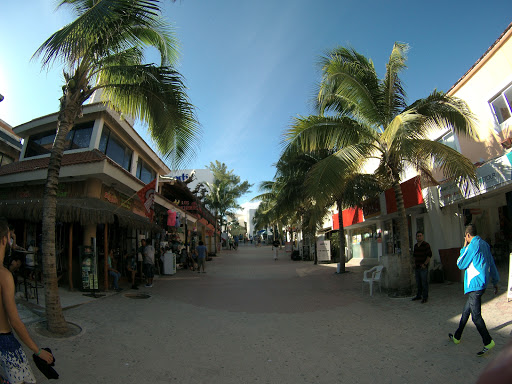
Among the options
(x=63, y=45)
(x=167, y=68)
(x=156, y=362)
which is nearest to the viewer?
(x=156, y=362)

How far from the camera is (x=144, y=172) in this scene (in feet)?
49.4

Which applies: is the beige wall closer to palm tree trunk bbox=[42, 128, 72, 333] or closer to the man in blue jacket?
the man in blue jacket

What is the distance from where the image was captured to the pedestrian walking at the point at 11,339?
2578 mm

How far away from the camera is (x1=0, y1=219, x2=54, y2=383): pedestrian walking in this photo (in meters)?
2.58

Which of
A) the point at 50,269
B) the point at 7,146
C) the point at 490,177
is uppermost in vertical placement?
the point at 7,146

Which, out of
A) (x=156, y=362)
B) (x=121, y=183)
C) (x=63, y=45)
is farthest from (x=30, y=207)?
(x=156, y=362)

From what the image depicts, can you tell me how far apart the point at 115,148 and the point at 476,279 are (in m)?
11.6

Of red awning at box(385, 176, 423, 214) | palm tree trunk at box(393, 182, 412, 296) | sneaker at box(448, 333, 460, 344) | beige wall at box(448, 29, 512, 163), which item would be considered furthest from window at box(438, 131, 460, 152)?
sneaker at box(448, 333, 460, 344)

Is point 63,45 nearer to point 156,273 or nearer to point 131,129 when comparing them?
point 131,129

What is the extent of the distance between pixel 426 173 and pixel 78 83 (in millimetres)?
10005

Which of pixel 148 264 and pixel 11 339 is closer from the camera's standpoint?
pixel 11 339

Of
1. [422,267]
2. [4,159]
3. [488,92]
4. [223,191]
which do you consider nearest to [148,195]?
[422,267]

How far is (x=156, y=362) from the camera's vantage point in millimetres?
4414

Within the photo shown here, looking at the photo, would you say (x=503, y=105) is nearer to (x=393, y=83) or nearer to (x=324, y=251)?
(x=393, y=83)
